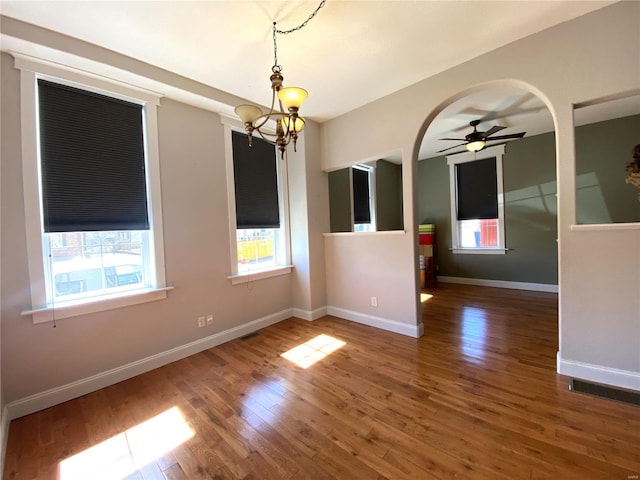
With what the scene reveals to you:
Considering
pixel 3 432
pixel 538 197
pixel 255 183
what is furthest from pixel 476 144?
pixel 3 432

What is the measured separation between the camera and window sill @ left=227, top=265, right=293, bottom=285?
3264mm

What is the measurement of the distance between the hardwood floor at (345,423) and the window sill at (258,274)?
34.2 inches

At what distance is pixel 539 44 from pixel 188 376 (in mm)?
4227

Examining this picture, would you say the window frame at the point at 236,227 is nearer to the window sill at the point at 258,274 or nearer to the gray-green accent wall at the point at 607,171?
the window sill at the point at 258,274

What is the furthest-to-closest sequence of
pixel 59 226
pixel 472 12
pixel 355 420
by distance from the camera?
pixel 59 226
pixel 472 12
pixel 355 420

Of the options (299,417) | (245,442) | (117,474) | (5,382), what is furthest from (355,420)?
(5,382)

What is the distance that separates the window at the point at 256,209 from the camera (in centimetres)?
329

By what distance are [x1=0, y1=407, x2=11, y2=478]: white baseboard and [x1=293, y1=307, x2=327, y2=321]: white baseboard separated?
9.12 feet

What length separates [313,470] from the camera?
146 centimetres

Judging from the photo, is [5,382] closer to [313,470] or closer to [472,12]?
[313,470]

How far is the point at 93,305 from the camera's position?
7.39ft

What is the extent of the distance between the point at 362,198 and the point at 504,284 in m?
3.32

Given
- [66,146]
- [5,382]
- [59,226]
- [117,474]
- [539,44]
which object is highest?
[539,44]

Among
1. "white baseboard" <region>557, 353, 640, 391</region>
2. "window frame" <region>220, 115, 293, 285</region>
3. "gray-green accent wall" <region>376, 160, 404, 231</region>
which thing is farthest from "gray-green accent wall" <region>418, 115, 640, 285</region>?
"window frame" <region>220, 115, 293, 285</region>
